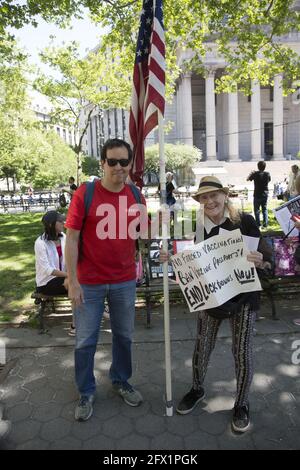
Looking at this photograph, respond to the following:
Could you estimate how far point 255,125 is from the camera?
5425 centimetres

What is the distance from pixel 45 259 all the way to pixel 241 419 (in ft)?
10.1

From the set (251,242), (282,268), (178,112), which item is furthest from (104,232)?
(178,112)

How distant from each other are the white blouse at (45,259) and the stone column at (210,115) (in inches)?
1995

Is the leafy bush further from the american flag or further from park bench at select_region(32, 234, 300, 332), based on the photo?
the american flag

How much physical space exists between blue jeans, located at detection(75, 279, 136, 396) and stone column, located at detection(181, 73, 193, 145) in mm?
52905

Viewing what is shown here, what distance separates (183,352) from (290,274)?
2.10 m

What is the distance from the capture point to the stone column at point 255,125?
53.6 meters

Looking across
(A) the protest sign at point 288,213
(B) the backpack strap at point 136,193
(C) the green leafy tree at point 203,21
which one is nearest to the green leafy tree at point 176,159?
(C) the green leafy tree at point 203,21

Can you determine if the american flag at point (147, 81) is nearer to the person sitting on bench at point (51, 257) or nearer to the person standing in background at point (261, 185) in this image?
the person sitting on bench at point (51, 257)

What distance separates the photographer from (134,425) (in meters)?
3.44

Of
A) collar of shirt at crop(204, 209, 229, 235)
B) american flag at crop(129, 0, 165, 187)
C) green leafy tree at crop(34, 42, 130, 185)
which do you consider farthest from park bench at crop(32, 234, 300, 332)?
green leafy tree at crop(34, 42, 130, 185)

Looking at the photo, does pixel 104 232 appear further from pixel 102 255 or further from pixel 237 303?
pixel 237 303

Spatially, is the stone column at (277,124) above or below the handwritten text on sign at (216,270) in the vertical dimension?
above
